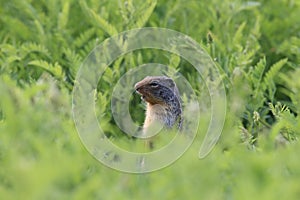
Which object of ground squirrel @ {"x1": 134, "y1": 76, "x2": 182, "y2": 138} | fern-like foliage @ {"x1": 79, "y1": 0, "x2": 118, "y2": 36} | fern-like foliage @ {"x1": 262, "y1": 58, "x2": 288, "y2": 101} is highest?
fern-like foliage @ {"x1": 79, "y1": 0, "x2": 118, "y2": 36}

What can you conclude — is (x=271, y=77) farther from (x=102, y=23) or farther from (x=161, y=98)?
(x=102, y=23)

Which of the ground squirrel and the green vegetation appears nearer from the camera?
the green vegetation

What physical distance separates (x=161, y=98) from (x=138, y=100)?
3.46ft

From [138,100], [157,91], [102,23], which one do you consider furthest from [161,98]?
[102,23]

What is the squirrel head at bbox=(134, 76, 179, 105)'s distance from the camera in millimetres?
4828

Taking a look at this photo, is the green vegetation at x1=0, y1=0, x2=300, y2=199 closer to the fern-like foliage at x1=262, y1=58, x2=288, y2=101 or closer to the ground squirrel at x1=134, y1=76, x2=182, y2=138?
the fern-like foliage at x1=262, y1=58, x2=288, y2=101

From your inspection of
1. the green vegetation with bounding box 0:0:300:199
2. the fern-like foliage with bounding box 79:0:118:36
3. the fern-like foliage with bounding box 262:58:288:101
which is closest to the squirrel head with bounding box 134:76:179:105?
the green vegetation with bounding box 0:0:300:199

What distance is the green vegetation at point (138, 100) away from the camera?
2.97 m

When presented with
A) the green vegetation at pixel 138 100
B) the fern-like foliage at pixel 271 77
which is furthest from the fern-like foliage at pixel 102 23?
the fern-like foliage at pixel 271 77

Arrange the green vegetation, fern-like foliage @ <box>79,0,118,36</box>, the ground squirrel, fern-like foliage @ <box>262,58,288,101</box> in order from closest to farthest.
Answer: the green vegetation
the ground squirrel
fern-like foliage @ <box>262,58,288,101</box>
fern-like foliage @ <box>79,0,118,36</box>

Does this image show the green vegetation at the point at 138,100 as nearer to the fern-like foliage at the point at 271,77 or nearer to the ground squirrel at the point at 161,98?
the fern-like foliage at the point at 271,77

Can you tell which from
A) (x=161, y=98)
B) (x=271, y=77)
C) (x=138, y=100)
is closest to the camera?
(x=161, y=98)

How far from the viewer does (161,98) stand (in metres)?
4.83

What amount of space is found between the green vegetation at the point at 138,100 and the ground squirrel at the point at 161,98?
24 cm
